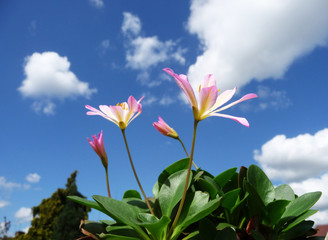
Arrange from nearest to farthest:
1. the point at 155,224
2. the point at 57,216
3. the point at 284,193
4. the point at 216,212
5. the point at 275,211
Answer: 1. the point at 155,224
2. the point at 275,211
3. the point at 216,212
4. the point at 284,193
5. the point at 57,216

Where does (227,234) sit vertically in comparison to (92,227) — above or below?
below

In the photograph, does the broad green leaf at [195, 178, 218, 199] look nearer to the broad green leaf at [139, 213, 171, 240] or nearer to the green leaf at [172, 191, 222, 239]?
the green leaf at [172, 191, 222, 239]

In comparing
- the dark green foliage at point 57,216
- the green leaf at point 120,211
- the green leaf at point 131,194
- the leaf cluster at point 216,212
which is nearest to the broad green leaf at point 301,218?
the leaf cluster at point 216,212

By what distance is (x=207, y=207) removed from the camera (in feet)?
2.72

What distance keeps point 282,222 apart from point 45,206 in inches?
593

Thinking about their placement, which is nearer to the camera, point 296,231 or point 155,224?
point 155,224

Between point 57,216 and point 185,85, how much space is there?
14863mm

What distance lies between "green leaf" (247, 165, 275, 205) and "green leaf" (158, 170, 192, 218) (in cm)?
22

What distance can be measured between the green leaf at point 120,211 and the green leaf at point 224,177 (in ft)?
1.05

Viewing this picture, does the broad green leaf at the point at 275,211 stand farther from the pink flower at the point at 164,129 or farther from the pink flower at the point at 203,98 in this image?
the pink flower at the point at 164,129

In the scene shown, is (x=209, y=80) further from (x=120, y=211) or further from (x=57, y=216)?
(x=57, y=216)

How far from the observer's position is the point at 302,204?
102 cm

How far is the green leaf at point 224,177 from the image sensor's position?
111cm

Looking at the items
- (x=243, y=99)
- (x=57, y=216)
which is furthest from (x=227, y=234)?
(x=57, y=216)
